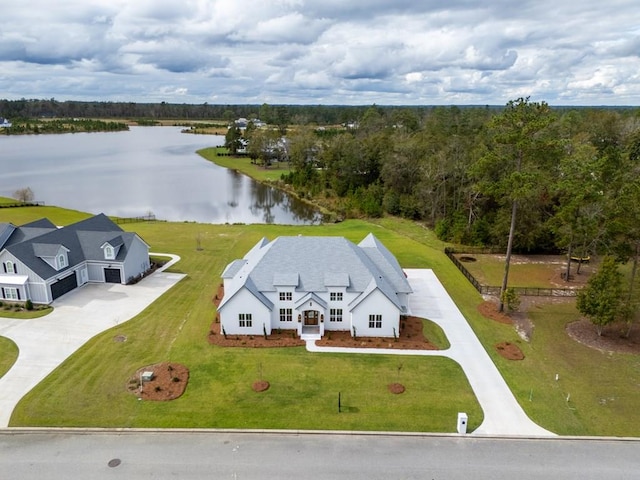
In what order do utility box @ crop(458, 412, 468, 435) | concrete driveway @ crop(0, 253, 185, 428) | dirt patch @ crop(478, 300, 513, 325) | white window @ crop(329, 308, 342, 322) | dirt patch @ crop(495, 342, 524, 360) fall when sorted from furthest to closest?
dirt patch @ crop(478, 300, 513, 325)
white window @ crop(329, 308, 342, 322)
dirt patch @ crop(495, 342, 524, 360)
concrete driveway @ crop(0, 253, 185, 428)
utility box @ crop(458, 412, 468, 435)

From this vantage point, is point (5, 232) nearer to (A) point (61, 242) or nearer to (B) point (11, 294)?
(A) point (61, 242)

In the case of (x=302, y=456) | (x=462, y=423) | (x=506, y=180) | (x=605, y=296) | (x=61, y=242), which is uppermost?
(x=506, y=180)

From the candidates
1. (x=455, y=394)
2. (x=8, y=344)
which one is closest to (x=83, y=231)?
(x=8, y=344)

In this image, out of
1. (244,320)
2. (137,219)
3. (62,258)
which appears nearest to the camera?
(244,320)

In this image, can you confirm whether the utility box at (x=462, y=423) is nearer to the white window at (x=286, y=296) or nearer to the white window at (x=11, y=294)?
the white window at (x=286, y=296)

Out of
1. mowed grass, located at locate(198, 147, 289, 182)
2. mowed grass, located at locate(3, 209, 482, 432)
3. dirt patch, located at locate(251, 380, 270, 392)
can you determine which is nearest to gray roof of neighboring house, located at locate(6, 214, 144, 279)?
mowed grass, located at locate(3, 209, 482, 432)

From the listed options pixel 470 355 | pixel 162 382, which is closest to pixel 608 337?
pixel 470 355

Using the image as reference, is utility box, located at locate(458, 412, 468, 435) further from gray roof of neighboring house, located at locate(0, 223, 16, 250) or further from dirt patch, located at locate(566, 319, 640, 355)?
gray roof of neighboring house, located at locate(0, 223, 16, 250)

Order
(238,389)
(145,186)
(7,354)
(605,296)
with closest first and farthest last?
(238,389)
(7,354)
(605,296)
(145,186)
